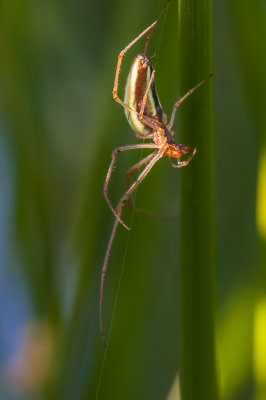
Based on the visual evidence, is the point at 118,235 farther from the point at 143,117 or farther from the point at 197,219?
the point at 197,219

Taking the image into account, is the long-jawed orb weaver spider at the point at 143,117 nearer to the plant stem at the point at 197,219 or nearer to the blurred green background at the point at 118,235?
the blurred green background at the point at 118,235

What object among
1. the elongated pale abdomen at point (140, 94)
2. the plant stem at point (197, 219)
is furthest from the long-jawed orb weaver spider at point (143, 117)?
the plant stem at point (197, 219)

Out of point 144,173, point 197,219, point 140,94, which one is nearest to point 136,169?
point 144,173

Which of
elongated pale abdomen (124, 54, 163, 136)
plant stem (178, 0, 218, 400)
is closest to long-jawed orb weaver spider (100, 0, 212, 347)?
elongated pale abdomen (124, 54, 163, 136)

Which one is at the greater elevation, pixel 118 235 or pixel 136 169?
pixel 136 169

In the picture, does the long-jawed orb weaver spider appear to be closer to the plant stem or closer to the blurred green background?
the blurred green background
